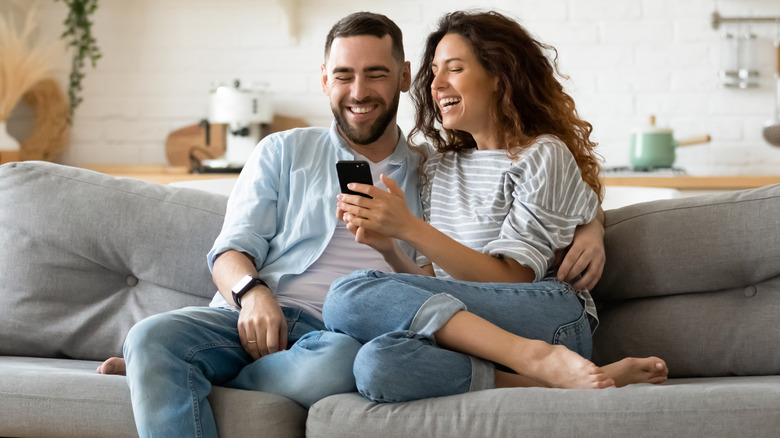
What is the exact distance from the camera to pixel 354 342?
1.54m

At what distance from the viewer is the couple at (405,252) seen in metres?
1.43

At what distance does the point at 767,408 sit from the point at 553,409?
0.32 m

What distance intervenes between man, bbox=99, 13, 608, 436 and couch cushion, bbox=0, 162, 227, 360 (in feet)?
0.54

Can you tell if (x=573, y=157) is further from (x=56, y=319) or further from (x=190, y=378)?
(x=56, y=319)

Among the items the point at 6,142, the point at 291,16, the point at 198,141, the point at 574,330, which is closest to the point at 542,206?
→ the point at 574,330

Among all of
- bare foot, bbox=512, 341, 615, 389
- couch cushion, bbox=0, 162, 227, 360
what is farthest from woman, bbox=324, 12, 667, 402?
couch cushion, bbox=0, 162, 227, 360

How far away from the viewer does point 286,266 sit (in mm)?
1820

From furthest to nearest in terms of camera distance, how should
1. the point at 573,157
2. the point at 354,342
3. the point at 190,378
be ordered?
the point at 573,157 → the point at 354,342 → the point at 190,378

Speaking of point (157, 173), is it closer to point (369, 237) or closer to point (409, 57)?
point (409, 57)

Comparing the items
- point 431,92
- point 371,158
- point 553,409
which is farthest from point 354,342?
point 431,92

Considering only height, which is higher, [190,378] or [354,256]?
[354,256]

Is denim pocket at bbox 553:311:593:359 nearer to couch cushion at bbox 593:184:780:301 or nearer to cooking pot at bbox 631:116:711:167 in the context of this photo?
couch cushion at bbox 593:184:780:301

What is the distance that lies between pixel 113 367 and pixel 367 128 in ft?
2.55

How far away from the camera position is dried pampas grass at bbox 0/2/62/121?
11.4 feet
